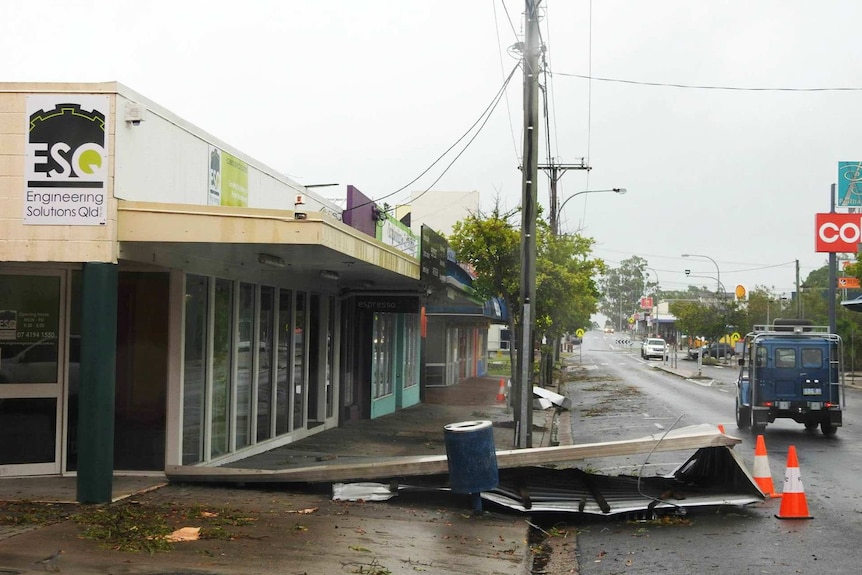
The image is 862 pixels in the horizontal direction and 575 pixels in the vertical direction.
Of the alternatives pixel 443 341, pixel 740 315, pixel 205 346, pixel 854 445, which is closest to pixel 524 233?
pixel 205 346

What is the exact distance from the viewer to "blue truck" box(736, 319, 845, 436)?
754 inches

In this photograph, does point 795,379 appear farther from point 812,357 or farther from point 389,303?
point 389,303

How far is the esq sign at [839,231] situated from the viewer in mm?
42250

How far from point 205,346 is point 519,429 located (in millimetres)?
6009

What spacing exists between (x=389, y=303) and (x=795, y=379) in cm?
860

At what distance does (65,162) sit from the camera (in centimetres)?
952

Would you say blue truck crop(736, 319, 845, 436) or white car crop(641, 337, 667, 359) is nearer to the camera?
blue truck crop(736, 319, 845, 436)

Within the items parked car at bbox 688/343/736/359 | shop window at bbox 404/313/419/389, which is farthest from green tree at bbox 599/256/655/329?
shop window at bbox 404/313/419/389

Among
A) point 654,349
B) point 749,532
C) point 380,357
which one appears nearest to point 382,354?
point 380,357

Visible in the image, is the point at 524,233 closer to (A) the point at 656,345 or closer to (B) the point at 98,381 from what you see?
(B) the point at 98,381

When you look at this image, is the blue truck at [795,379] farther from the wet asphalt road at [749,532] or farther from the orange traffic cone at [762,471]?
the orange traffic cone at [762,471]

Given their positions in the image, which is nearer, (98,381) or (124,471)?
(98,381)

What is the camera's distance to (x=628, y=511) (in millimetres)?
10023

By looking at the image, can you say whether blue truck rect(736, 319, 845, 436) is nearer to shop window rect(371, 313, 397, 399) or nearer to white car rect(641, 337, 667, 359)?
shop window rect(371, 313, 397, 399)
